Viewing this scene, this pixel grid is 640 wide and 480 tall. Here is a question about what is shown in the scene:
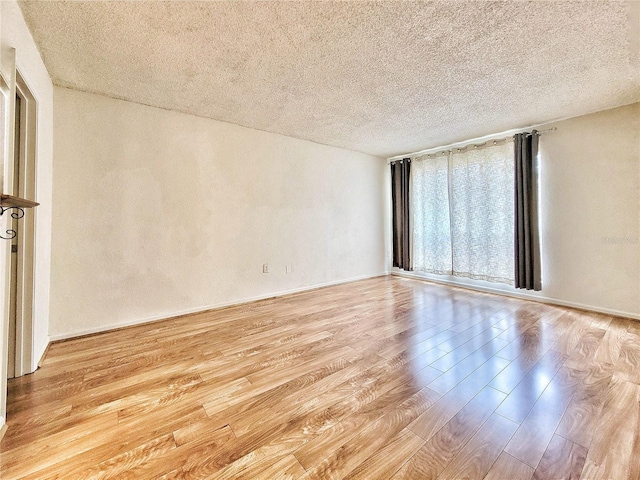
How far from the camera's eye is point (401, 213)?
508cm

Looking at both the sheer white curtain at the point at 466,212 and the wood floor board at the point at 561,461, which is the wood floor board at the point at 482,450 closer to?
the wood floor board at the point at 561,461

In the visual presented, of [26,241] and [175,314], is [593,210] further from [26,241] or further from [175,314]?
[26,241]

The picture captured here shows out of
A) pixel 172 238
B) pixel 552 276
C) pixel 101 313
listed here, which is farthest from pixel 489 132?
pixel 101 313

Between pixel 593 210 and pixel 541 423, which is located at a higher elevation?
pixel 593 210

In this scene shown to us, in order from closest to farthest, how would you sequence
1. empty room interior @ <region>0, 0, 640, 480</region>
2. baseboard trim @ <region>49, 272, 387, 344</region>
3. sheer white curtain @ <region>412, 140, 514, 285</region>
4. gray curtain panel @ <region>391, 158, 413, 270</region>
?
empty room interior @ <region>0, 0, 640, 480</region> < baseboard trim @ <region>49, 272, 387, 344</region> < sheer white curtain @ <region>412, 140, 514, 285</region> < gray curtain panel @ <region>391, 158, 413, 270</region>

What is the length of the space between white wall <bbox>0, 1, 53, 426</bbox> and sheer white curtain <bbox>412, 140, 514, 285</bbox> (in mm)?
4821

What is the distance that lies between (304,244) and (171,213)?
1895mm

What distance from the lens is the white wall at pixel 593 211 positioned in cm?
288

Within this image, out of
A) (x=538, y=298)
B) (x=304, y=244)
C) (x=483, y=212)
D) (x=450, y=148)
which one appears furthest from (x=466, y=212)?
(x=304, y=244)

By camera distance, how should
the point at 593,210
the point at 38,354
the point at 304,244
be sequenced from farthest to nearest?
1. the point at 304,244
2. the point at 593,210
3. the point at 38,354

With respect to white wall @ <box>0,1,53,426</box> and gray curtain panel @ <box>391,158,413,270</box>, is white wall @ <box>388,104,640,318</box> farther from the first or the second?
white wall @ <box>0,1,53,426</box>

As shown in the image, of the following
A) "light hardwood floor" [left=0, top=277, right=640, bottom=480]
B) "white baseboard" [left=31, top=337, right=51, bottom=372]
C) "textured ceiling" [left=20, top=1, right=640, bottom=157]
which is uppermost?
"textured ceiling" [left=20, top=1, right=640, bottom=157]

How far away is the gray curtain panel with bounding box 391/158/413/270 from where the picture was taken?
16.3ft

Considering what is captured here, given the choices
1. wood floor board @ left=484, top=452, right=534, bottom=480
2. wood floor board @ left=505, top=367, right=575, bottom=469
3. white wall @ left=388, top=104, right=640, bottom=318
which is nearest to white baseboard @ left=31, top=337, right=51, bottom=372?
wood floor board @ left=484, top=452, right=534, bottom=480
